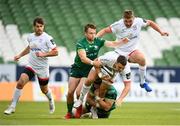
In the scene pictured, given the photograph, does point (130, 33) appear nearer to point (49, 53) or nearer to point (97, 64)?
point (49, 53)

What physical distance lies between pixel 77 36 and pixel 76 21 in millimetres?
1101

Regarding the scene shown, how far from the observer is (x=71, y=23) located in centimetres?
2970

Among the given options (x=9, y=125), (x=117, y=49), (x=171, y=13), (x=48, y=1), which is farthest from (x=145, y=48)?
(x=9, y=125)

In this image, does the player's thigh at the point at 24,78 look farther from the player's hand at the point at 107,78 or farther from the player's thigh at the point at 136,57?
the player's thigh at the point at 136,57

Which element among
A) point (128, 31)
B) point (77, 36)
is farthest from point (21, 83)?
point (77, 36)

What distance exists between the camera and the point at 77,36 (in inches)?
1141

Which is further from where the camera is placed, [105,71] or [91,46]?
[91,46]

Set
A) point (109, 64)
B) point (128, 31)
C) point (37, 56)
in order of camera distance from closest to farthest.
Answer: point (109, 64) < point (37, 56) < point (128, 31)

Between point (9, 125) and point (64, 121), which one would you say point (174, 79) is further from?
point (9, 125)

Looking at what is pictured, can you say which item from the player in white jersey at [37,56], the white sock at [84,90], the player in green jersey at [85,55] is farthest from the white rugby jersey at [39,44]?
the white sock at [84,90]

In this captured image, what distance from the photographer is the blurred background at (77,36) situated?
25.3m

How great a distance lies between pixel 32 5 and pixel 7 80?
6.05 meters

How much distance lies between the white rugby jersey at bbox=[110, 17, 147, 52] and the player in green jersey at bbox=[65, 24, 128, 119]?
56.7 inches

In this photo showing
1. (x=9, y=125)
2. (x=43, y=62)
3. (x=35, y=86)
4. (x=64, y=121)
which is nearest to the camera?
(x=9, y=125)
